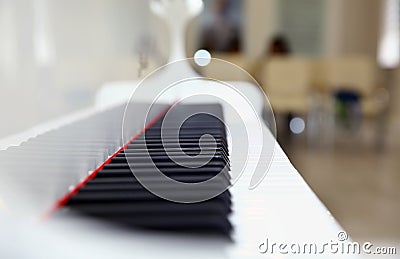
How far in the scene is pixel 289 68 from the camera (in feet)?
13.7

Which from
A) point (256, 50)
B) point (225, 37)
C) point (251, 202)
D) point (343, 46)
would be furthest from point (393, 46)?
point (251, 202)

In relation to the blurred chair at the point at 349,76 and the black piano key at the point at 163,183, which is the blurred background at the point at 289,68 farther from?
the black piano key at the point at 163,183

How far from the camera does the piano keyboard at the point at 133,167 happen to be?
1.12 feet

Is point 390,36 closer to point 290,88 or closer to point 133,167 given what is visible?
point 290,88

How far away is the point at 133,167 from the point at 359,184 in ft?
7.68

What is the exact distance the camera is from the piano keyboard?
341 mm

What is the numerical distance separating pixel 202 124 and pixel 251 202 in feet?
1.08

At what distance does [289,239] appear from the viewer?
1.07ft

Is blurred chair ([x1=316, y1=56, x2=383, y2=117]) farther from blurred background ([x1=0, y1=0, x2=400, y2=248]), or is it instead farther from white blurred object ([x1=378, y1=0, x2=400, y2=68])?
white blurred object ([x1=378, y1=0, x2=400, y2=68])

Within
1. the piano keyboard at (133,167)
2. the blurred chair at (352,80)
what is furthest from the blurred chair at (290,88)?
the piano keyboard at (133,167)

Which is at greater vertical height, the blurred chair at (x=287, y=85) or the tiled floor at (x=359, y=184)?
the blurred chair at (x=287, y=85)

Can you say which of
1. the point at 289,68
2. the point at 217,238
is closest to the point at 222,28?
the point at 289,68

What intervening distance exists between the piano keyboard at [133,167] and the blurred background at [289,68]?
0.14 metres

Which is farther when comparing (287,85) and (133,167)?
(287,85)
